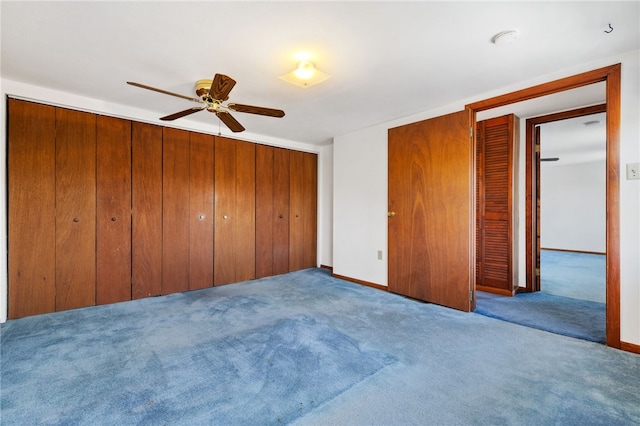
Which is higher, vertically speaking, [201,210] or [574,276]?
[201,210]

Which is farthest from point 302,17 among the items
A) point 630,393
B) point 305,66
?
point 630,393

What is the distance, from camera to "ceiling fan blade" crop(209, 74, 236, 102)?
6.58ft

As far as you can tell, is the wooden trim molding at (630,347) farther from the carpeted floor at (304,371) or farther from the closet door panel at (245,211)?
the closet door panel at (245,211)

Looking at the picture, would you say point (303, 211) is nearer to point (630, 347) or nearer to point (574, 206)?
point (630, 347)

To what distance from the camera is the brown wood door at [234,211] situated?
4.31 metres

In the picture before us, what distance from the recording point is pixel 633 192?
221 cm

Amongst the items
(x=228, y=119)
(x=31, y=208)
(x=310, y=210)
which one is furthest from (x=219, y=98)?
(x=310, y=210)

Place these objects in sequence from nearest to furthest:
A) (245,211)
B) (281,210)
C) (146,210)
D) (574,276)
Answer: (146,210) → (245,211) → (574,276) → (281,210)

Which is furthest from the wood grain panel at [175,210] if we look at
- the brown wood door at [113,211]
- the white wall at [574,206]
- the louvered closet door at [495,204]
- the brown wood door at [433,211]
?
the white wall at [574,206]

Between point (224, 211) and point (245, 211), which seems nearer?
point (224, 211)

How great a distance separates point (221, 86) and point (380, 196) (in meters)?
2.66

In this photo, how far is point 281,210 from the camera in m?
5.06

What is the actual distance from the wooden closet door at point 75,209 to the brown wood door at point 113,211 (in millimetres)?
58

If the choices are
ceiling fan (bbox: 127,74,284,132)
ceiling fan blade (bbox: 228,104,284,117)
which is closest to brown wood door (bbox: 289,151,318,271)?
ceiling fan (bbox: 127,74,284,132)
